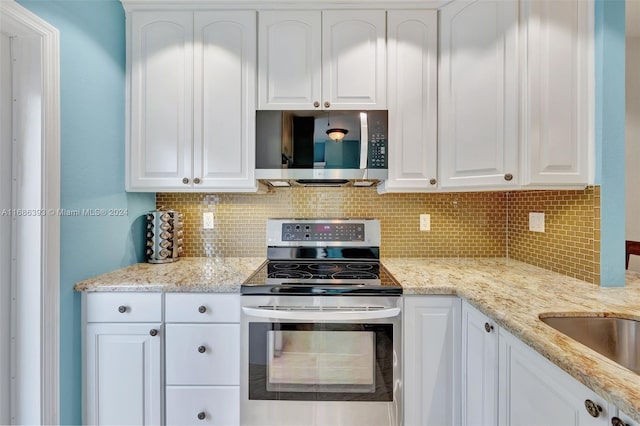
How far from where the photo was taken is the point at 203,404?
1.43m

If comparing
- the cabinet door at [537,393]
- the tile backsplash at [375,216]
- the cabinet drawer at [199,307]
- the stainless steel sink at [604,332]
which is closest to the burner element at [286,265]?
the tile backsplash at [375,216]

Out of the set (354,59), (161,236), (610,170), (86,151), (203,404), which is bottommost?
(203,404)

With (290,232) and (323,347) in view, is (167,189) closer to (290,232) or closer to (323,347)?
(290,232)

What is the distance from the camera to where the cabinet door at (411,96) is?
1721mm

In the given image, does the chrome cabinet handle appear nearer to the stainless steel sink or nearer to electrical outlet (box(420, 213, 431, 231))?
the stainless steel sink

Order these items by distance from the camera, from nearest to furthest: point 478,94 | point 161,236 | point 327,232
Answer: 1. point 478,94
2. point 161,236
3. point 327,232

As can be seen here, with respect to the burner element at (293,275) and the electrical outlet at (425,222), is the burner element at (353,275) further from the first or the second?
the electrical outlet at (425,222)

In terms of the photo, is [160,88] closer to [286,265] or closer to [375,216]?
[286,265]

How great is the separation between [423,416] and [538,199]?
1.33m

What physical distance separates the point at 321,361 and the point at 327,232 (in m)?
0.81

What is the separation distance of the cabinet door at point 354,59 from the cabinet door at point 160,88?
0.80 meters

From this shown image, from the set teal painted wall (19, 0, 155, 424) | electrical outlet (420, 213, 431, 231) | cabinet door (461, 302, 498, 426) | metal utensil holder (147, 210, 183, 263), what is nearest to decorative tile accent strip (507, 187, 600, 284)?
electrical outlet (420, 213, 431, 231)

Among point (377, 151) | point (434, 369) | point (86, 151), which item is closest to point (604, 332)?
point (434, 369)

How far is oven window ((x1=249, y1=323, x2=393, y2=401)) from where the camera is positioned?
1.40 meters
